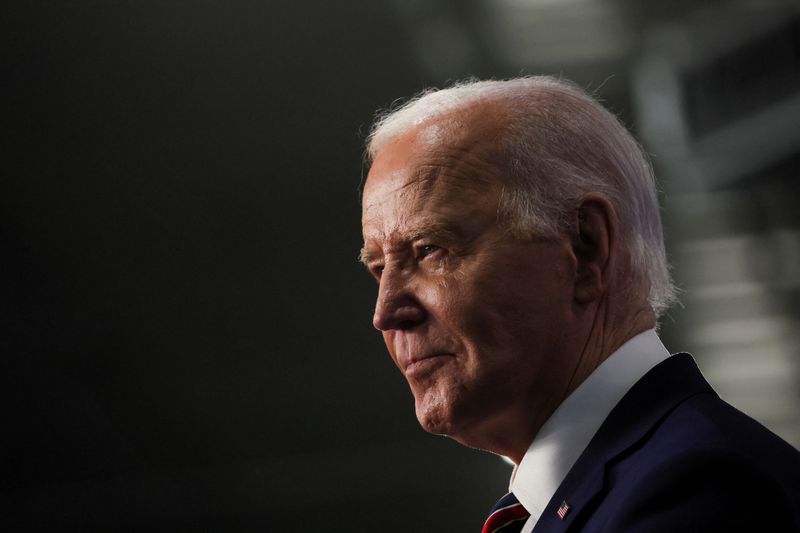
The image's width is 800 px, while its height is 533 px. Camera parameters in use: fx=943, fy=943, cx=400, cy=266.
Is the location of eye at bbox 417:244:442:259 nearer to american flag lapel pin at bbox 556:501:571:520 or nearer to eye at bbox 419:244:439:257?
eye at bbox 419:244:439:257

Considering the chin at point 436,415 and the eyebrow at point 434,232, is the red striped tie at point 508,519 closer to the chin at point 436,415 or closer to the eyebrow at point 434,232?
the chin at point 436,415

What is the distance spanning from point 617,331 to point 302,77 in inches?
78.1

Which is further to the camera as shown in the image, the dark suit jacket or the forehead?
the forehead

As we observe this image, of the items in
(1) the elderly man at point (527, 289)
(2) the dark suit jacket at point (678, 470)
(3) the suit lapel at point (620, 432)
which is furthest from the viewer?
(1) the elderly man at point (527, 289)

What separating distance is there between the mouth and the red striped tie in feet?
0.80

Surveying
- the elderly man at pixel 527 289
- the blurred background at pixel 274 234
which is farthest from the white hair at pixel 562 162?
the blurred background at pixel 274 234

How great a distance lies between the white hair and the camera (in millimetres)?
1301

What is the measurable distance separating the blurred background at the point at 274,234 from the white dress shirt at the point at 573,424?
67.3 inches

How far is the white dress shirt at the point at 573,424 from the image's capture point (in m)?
1.24

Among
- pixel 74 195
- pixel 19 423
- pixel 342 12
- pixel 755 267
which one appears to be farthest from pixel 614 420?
pixel 19 423

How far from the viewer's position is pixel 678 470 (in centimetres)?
99

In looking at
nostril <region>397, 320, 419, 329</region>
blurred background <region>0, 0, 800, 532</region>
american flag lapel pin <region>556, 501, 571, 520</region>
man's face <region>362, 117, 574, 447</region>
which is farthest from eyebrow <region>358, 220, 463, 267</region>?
blurred background <region>0, 0, 800, 532</region>

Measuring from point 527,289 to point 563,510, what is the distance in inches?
11.7

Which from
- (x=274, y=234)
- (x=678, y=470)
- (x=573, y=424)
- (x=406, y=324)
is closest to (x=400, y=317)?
(x=406, y=324)
